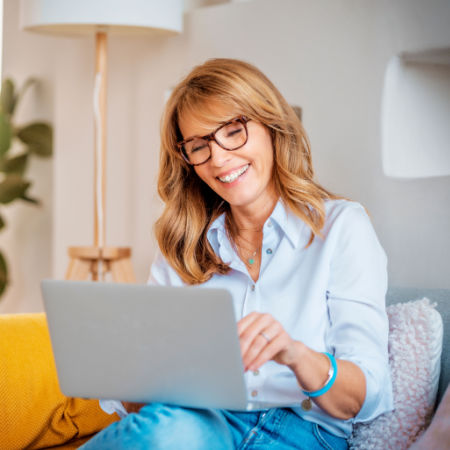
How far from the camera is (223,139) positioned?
1573 millimetres

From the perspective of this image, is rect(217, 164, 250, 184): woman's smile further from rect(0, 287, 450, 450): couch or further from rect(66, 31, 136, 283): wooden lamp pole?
rect(66, 31, 136, 283): wooden lamp pole

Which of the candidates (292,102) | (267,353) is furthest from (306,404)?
(292,102)

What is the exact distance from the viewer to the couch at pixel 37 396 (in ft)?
5.28

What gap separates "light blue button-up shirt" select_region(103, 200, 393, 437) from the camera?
136 cm

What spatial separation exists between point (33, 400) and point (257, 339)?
2.42ft

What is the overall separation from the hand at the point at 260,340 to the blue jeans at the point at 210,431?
0.18 meters

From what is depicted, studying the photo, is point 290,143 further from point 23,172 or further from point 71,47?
point 23,172

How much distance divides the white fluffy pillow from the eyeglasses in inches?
20.7

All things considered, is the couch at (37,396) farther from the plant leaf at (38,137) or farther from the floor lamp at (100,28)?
the plant leaf at (38,137)

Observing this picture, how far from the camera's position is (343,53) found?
7.12ft

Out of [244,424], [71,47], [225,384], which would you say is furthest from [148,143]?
[225,384]

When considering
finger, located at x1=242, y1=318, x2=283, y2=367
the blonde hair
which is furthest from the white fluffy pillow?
finger, located at x1=242, y1=318, x2=283, y2=367

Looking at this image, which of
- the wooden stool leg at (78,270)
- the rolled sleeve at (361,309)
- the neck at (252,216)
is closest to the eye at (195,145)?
the neck at (252,216)

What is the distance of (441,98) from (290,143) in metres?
0.66
